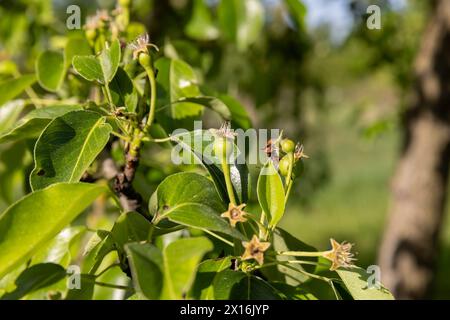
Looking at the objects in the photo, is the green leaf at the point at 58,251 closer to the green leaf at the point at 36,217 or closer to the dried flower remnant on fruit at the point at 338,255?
the green leaf at the point at 36,217

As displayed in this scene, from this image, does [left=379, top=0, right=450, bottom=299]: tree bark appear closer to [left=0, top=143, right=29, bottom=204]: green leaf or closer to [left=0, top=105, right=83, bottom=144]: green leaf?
[left=0, top=143, right=29, bottom=204]: green leaf

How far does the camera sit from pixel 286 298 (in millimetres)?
732

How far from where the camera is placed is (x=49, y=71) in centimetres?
101

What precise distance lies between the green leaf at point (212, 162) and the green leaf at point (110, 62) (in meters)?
0.12

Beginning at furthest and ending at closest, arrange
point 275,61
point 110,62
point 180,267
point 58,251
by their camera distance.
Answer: point 275,61
point 58,251
point 110,62
point 180,267

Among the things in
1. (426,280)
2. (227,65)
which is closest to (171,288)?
(426,280)

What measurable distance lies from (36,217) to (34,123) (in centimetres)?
22

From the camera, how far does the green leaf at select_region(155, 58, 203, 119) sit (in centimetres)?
100

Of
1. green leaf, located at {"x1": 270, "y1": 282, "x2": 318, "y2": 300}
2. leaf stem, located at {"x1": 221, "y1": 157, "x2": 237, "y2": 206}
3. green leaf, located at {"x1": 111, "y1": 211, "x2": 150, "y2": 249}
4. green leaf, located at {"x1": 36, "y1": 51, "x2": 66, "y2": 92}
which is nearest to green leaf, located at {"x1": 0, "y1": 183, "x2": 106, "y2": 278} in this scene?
green leaf, located at {"x1": 111, "y1": 211, "x2": 150, "y2": 249}

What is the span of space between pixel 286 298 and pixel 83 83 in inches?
21.7

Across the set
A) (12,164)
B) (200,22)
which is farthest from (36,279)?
(200,22)

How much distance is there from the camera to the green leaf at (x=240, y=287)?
0.65 m

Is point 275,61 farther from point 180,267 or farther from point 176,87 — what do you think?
point 180,267

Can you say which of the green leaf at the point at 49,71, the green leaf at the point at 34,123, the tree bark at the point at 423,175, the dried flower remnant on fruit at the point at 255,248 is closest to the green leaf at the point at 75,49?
the green leaf at the point at 49,71
